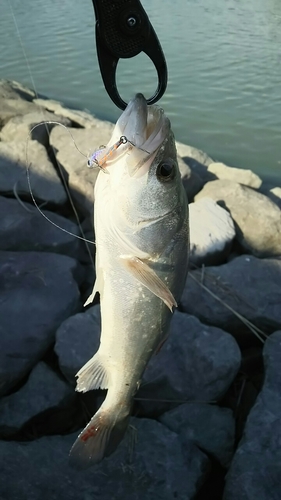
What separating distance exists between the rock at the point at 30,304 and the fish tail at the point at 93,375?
123 cm

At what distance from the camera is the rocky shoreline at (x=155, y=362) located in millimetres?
2768

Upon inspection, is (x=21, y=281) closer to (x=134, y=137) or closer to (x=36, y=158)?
(x=36, y=158)

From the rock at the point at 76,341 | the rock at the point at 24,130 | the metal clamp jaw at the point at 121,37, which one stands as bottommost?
the rock at the point at 76,341

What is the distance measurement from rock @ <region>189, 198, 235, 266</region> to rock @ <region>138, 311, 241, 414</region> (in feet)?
3.53

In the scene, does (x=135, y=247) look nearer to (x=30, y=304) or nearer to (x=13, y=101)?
(x=30, y=304)

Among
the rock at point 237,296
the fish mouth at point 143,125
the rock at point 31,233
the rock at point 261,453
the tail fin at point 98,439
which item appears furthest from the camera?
the rock at point 31,233

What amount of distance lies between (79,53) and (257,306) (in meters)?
8.79

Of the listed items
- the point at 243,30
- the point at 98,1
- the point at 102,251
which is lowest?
the point at 243,30

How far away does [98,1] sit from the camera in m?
1.66

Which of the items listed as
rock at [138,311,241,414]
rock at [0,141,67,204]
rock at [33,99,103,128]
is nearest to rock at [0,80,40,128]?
rock at [33,99,103,128]

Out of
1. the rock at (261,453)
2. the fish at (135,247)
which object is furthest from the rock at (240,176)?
the fish at (135,247)

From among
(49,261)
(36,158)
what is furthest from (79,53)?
(49,261)

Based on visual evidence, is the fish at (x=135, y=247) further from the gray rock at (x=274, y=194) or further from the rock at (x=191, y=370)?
the gray rock at (x=274, y=194)

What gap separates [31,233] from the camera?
4.38 m
